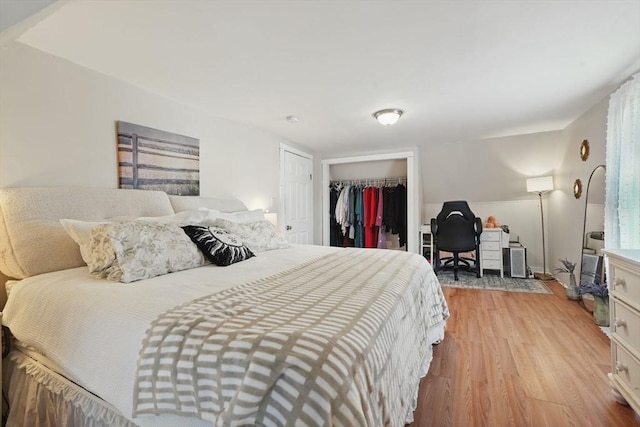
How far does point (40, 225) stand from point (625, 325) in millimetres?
3181

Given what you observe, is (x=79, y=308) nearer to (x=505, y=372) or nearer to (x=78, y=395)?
(x=78, y=395)

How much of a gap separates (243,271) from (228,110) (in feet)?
6.34

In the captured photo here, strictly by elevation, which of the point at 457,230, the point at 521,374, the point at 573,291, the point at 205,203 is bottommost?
the point at 521,374

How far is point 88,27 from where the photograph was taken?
61.6 inches

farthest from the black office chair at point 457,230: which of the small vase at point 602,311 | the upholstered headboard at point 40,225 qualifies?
the upholstered headboard at point 40,225

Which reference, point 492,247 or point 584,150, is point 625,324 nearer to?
point 584,150

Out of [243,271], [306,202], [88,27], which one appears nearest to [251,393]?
[243,271]

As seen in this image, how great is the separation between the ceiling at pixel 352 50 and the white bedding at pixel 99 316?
36.3 inches

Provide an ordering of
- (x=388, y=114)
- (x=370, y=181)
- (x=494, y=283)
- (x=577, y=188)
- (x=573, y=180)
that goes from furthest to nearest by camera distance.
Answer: (x=370, y=181), (x=494, y=283), (x=573, y=180), (x=577, y=188), (x=388, y=114)

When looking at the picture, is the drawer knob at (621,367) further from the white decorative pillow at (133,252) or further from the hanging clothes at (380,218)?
the hanging clothes at (380,218)

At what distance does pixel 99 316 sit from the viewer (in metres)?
1.08

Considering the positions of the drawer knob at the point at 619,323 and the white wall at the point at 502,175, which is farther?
the white wall at the point at 502,175

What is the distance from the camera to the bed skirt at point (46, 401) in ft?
3.57

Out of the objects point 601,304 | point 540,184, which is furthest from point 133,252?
point 540,184
